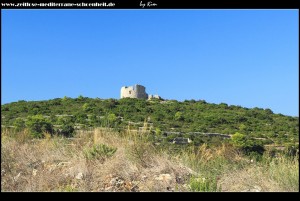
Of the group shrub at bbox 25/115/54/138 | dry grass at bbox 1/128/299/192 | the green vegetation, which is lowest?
dry grass at bbox 1/128/299/192

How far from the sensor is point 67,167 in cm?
650

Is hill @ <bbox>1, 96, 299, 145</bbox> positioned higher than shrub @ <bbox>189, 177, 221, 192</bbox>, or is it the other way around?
hill @ <bbox>1, 96, 299, 145</bbox>

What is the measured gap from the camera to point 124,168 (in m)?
6.23

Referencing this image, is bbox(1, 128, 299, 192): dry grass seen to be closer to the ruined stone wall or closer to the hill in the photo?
the hill

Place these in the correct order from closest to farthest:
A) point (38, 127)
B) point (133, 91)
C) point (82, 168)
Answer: point (82, 168)
point (38, 127)
point (133, 91)

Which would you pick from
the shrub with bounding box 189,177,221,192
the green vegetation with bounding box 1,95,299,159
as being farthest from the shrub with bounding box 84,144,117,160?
the green vegetation with bounding box 1,95,299,159

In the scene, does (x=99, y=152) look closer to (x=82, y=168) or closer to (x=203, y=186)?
(x=82, y=168)

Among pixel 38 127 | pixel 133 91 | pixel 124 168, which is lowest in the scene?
pixel 124 168

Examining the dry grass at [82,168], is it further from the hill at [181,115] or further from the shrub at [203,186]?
the hill at [181,115]

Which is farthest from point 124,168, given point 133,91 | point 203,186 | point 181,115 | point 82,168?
point 133,91

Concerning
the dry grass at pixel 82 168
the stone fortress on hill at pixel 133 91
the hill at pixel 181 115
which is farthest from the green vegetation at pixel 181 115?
the dry grass at pixel 82 168

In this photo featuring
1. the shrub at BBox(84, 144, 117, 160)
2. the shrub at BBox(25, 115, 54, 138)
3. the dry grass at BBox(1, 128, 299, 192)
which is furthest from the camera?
the shrub at BBox(25, 115, 54, 138)

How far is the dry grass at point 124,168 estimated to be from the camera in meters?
5.47

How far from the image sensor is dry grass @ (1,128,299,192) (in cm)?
547
